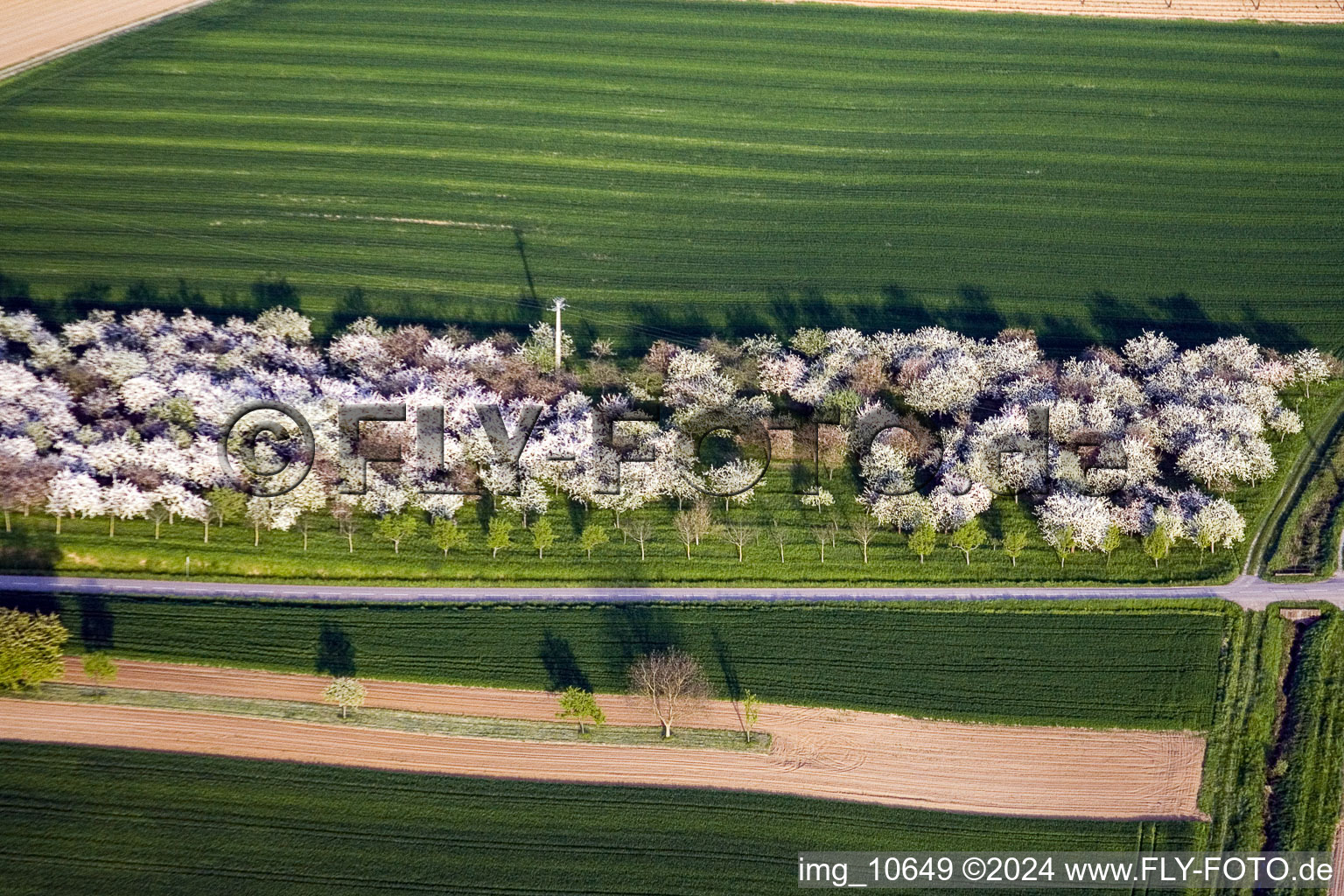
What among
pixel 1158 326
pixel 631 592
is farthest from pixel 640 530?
pixel 1158 326

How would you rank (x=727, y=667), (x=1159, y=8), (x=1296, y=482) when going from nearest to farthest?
(x=727, y=667) < (x=1296, y=482) < (x=1159, y=8)

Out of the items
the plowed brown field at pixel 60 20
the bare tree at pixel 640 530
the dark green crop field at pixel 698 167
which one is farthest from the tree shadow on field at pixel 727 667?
the plowed brown field at pixel 60 20

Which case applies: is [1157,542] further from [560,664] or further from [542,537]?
[542,537]

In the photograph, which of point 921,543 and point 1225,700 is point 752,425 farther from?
point 1225,700

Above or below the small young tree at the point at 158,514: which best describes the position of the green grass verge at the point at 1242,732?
below

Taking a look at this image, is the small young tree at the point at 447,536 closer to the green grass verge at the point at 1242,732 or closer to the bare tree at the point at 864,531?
the bare tree at the point at 864,531
